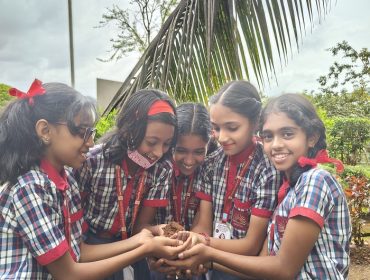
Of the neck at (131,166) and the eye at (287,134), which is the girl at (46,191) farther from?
the eye at (287,134)

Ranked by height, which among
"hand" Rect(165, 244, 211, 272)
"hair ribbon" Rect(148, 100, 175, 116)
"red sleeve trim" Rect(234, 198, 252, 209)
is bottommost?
"hand" Rect(165, 244, 211, 272)

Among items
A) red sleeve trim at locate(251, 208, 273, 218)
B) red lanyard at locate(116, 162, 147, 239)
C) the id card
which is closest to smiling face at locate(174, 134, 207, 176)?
red lanyard at locate(116, 162, 147, 239)

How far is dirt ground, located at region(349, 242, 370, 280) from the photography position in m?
5.17

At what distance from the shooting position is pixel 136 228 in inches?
88.9

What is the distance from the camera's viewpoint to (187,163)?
2.25 m

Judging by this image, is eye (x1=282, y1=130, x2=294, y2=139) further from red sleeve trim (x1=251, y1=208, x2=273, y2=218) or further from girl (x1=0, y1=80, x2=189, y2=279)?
girl (x1=0, y1=80, x2=189, y2=279)

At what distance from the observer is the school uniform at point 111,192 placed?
2.14m

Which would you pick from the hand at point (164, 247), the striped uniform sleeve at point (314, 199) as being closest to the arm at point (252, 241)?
the hand at point (164, 247)

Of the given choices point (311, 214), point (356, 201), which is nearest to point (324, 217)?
point (311, 214)

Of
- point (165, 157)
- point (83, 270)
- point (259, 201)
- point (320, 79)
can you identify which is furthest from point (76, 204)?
point (320, 79)

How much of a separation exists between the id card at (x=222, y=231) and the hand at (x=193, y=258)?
0.62ft

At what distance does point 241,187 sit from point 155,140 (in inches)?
18.6

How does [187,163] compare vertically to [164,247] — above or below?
above

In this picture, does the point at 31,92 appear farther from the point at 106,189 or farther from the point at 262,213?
the point at 262,213
